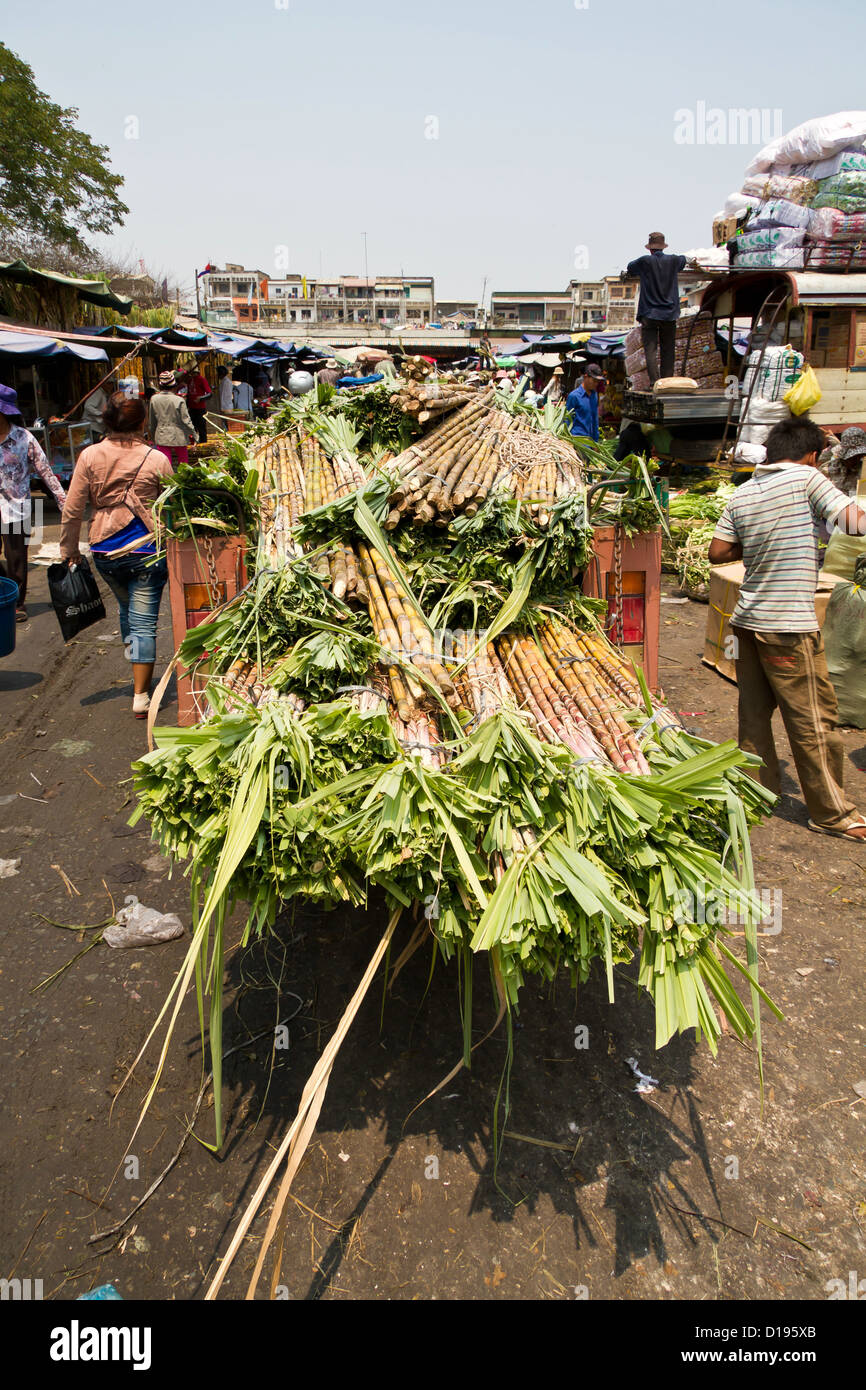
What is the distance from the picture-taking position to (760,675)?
14.8ft

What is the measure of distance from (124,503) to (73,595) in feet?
2.92

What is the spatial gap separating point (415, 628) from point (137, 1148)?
192 cm

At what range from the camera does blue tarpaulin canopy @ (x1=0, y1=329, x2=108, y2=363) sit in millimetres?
11609

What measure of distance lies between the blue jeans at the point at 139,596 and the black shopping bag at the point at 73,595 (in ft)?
1.03

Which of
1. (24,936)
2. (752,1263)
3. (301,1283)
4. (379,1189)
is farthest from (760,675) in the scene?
(24,936)

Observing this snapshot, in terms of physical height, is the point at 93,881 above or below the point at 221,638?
below

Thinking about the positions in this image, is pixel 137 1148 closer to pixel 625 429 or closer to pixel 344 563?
pixel 344 563

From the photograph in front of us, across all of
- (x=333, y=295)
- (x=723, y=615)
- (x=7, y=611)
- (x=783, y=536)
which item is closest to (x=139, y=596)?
(x=7, y=611)

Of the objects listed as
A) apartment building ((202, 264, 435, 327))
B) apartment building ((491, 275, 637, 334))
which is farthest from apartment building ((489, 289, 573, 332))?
apartment building ((202, 264, 435, 327))

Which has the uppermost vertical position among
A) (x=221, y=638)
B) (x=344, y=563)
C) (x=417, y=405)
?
(x=417, y=405)

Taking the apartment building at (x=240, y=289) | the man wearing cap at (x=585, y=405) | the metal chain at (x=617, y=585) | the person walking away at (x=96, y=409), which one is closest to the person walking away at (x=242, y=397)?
the person walking away at (x=96, y=409)

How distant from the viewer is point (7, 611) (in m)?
6.11

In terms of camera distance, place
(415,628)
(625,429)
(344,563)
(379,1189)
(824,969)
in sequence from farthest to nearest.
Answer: (625,429)
(824,969)
(344,563)
(415,628)
(379,1189)
